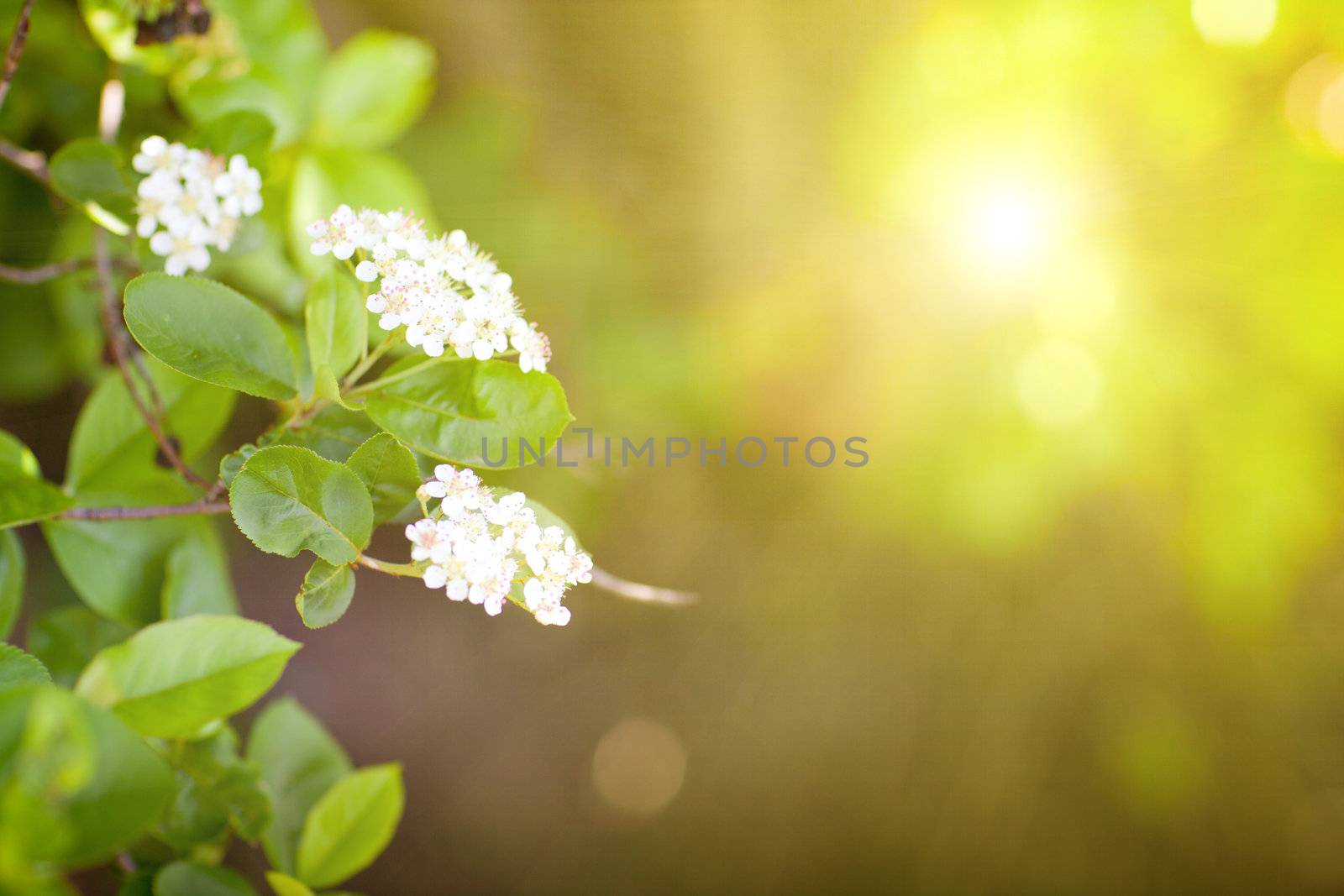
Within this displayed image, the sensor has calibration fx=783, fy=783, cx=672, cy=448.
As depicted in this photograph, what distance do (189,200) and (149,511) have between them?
23cm

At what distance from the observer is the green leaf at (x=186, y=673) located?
0.46 metres

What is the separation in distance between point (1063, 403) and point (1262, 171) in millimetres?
440

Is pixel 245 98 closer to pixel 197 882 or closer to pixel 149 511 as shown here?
pixel 149 511

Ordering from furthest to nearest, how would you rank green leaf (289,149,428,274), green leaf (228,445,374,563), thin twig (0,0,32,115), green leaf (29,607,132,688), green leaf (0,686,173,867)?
green leaf (289,149,428,274)
green leaf (29,607,132,688)
thin twig (0,0,32,115)
green leaf (228,445,374,563)
green leaf (0,686,173,867)

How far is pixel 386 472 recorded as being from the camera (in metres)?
0.44

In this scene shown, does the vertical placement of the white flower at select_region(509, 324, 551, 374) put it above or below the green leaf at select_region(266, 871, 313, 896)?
above

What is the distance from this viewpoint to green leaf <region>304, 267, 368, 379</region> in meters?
0.49

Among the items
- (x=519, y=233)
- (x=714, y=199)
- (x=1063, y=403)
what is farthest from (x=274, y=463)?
(x=1063, y=403)

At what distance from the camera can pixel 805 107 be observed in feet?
4.13

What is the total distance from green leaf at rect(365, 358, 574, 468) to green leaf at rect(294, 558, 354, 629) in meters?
0.08

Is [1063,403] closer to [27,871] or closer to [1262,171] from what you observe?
[1262,171]

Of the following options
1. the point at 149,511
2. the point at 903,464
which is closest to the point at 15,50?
the point at 149,511

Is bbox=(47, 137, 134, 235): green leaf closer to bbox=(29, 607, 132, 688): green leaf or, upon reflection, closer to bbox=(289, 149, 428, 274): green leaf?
bbox=(289, 149, 428, 274): green leaf

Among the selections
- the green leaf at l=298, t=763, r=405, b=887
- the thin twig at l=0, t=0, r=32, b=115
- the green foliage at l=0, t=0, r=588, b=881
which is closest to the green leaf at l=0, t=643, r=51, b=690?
the green foliage at l=0, t=0, r=588, b=881
